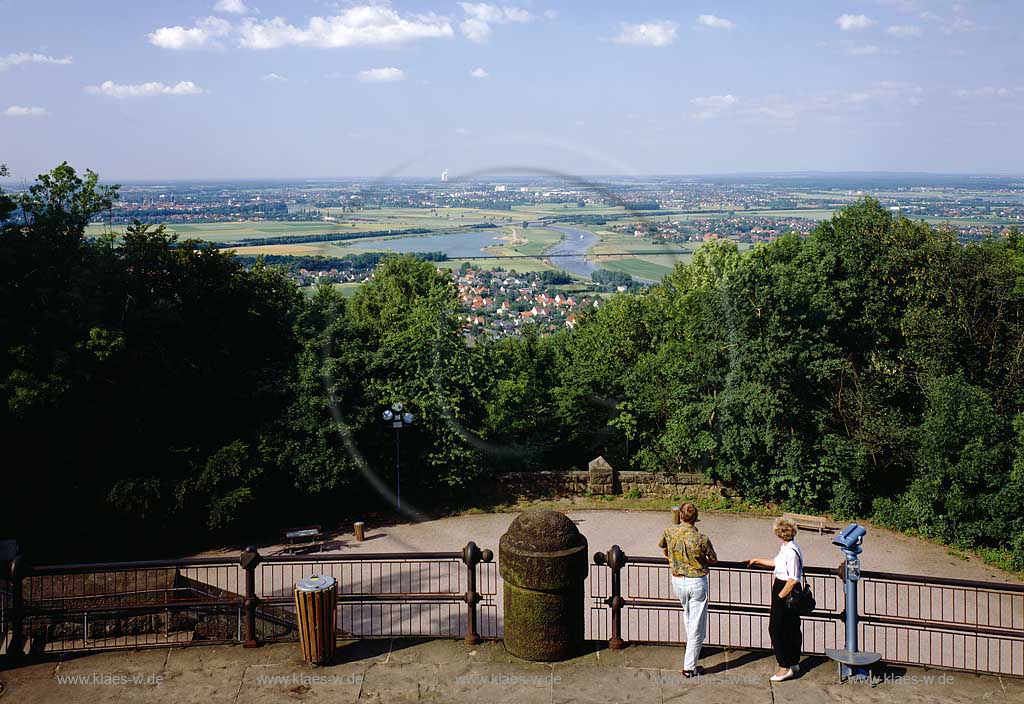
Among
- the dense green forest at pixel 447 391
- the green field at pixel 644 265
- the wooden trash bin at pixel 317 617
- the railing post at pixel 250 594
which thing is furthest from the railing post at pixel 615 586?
the green field at pixel 644 265

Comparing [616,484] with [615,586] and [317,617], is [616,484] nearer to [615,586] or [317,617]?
[615,586]

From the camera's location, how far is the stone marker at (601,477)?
22281mm

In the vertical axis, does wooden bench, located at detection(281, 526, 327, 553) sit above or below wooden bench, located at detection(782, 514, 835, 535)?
above

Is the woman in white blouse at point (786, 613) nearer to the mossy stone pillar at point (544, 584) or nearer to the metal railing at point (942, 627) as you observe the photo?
the metal railing at point (942, 627)

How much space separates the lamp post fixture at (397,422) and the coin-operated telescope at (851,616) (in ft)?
43.4

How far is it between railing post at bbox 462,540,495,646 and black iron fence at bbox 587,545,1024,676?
115 cm

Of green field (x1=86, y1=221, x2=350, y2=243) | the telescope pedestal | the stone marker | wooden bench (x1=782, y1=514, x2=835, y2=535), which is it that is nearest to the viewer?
the telescope pedestal

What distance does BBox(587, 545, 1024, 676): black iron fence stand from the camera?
28.2 feet

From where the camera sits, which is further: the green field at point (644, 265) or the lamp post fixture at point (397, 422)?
the green field at point (644, 265)

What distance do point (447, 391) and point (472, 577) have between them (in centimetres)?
1331

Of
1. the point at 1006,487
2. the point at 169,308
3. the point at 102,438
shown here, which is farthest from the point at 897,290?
the point at 102,438

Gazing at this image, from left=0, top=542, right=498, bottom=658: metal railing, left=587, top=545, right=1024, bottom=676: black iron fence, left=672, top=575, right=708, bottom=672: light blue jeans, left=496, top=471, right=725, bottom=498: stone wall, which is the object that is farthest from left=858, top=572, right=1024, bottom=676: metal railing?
left=496, top=471, right=725, bottom=498: stone wall

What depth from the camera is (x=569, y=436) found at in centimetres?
2552

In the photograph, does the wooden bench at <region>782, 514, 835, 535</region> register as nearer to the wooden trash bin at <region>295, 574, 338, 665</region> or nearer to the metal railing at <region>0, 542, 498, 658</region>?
the metal railing at <region>0, 542, 498, 658</region>
